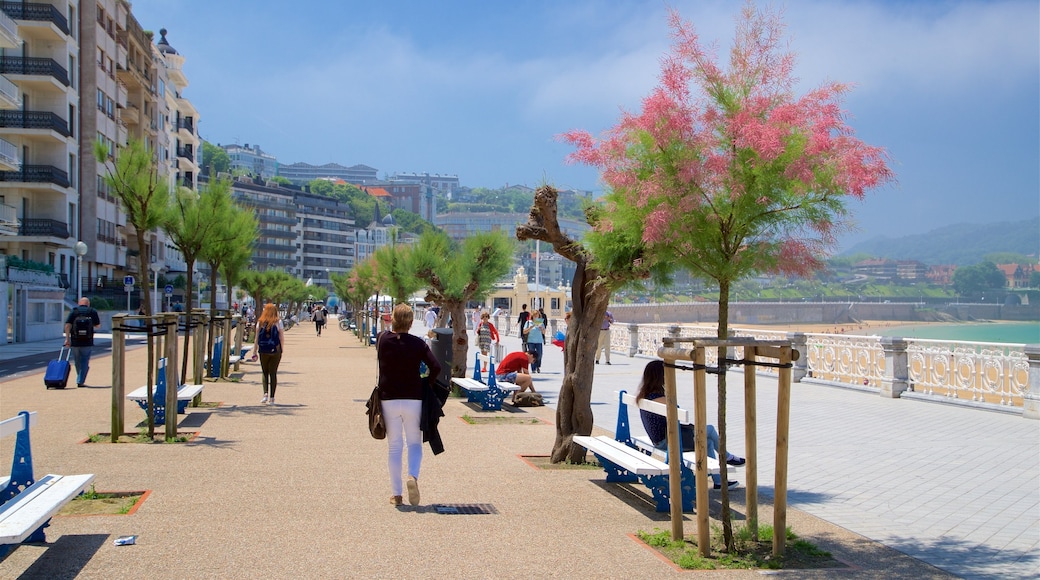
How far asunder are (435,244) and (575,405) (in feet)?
66.6

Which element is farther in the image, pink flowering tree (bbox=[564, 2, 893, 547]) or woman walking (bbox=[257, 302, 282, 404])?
woman walking (bbox=[257, 302, 282, 404])

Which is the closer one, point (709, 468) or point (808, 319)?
point (709, 468)

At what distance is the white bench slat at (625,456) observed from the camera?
302 inches

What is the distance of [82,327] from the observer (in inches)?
756

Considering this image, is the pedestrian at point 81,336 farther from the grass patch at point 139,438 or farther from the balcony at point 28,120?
the balcony at point 28,120

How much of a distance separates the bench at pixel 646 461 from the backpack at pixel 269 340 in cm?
790

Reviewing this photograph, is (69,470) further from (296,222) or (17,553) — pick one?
(296,222)

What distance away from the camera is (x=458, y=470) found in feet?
31.7

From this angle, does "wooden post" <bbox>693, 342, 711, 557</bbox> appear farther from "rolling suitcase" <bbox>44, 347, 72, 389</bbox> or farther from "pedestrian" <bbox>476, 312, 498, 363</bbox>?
"pedestrian" <bbox>476, 312, 498, 363</bbox>

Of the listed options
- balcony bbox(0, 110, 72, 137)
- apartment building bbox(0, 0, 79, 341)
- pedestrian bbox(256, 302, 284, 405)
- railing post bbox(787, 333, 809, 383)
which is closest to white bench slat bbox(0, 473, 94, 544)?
pedestrian bbox(256, 302, 284, 405)

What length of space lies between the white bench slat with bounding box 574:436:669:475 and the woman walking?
775 cm

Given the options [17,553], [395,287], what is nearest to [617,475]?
[17,553]

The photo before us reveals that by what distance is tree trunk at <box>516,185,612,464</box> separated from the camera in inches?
390

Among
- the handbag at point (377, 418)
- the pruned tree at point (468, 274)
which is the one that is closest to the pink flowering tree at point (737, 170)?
the handbag at point (377, 418)
